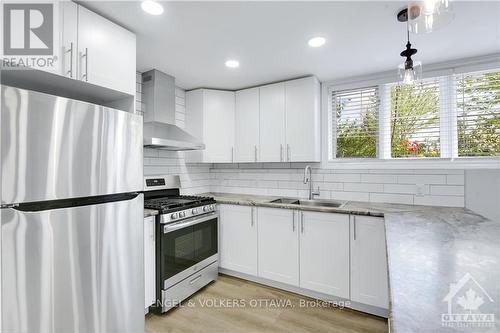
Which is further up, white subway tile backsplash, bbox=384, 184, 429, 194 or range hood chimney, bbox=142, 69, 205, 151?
range hood chimney, bbox=142, 69, 205, 151

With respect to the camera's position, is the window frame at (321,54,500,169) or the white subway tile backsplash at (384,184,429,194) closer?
the window frame at (321,54,500,169)

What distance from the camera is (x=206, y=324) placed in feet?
6.95

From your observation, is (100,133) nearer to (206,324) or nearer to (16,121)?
(16,121)

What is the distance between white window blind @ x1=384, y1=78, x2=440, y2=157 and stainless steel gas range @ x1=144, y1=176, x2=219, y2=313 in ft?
7.25

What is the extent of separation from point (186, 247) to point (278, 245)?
97 centimetres

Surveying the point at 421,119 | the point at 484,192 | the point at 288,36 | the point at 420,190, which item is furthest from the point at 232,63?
the point at 484,192

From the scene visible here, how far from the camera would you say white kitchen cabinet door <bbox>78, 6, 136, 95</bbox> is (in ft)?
5.18

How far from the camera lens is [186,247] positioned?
8.13ft

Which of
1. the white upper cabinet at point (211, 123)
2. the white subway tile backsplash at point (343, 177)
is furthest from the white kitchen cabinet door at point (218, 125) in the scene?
the white subway tile backsplash at point (343, 177)

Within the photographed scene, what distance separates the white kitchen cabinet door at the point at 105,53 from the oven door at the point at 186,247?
4.13ft

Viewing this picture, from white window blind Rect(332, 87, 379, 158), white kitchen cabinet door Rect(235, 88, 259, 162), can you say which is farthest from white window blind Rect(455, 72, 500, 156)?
white kitchen cabinet door Rect(235, 88, 259, 162)

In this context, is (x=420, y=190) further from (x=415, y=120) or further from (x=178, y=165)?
(x=178, y=165)

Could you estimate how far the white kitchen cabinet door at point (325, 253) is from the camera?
234 cm

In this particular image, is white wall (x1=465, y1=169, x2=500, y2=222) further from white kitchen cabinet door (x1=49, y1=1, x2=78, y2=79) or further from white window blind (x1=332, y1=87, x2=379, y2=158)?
white kitchen cabinet door (x1=49, y1=1, x2=78, y2=79)
